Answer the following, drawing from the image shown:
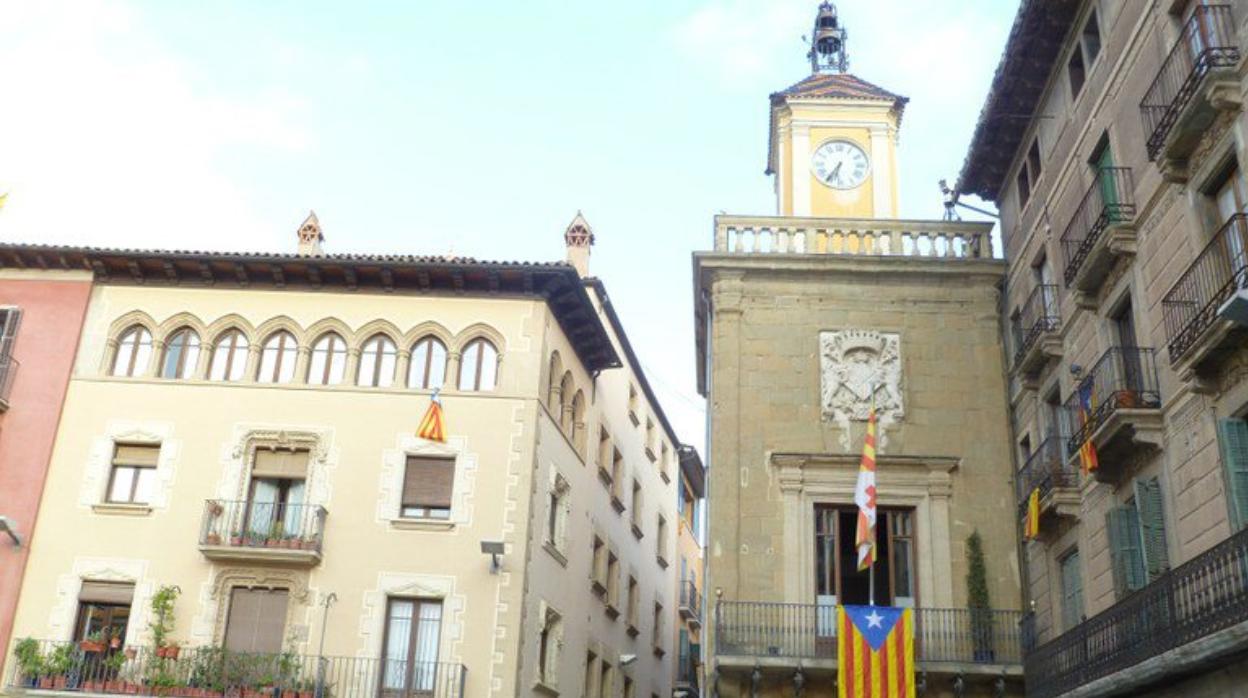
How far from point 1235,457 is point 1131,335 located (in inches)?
143

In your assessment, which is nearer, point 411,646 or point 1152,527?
point 1152,527

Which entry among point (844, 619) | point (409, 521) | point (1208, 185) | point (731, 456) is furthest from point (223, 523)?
point (1208, 185)

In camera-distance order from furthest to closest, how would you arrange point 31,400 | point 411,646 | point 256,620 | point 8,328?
1. point 8,328
2. point 31,400
3. point 256,620
4. point 411,646

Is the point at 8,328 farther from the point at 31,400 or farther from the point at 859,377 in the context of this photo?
the point at 859,377

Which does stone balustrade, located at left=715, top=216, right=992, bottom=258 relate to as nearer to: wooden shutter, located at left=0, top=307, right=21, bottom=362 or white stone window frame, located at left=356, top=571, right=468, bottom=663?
white stone window frame, located at left=356, top=571, right=468, bottom=663

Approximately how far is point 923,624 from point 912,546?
4.98 ft

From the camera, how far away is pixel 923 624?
68.3 feet

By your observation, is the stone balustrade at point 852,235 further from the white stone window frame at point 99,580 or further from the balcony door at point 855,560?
the white stone window frame at point 99,580

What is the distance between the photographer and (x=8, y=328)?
25812 millimetres

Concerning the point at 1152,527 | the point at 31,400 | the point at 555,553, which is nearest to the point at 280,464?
the point at 31,400

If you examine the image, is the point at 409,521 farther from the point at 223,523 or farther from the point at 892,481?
the point at 892,481

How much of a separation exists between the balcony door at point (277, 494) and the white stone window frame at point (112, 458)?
1680 millimetres

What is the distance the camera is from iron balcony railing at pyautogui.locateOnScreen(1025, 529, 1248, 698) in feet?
40.5

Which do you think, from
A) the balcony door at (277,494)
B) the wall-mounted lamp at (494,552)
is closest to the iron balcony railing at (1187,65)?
the wall-mounted lamp at (494,552)
